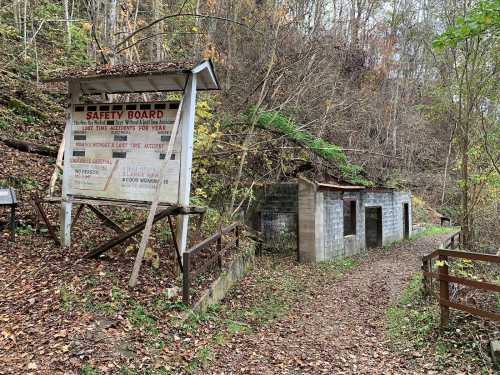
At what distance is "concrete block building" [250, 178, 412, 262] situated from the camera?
45.8ft

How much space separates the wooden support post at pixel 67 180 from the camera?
7.03 metres

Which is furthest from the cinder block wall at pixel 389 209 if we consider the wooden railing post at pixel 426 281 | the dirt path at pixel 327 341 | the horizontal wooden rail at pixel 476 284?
the horizontal wooden rail at pixel 476 284

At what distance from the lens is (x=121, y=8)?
35.2 feet

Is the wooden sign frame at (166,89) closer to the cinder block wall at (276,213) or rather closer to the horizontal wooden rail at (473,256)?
the horizontal wooden rail at (473,256)

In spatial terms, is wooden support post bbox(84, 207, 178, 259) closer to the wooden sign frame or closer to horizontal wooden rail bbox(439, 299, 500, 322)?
the wooden sign frame

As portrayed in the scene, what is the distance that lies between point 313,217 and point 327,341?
7.61 metres

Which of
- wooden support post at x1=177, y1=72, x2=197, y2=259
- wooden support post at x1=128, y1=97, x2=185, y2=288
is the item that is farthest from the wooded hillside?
wooden support post at x1=128, y1=97, x2=185, y2=288

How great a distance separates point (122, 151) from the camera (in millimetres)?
6750

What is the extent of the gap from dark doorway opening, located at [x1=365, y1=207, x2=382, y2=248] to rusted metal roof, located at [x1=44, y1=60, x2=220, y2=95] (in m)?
14.6

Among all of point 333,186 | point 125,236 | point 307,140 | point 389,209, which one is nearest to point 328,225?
point 333,186

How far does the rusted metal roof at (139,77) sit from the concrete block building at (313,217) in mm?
7826

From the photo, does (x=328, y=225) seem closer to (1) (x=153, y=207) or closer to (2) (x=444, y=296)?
(2) (x=444, y=296)

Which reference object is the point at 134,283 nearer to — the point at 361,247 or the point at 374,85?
the point at 361,247

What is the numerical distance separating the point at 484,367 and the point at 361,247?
1255 cm
